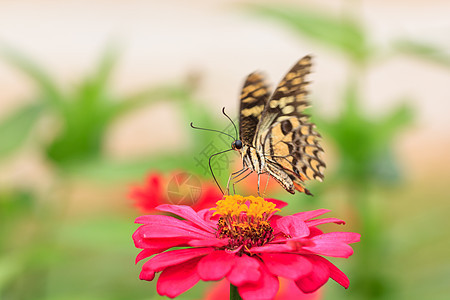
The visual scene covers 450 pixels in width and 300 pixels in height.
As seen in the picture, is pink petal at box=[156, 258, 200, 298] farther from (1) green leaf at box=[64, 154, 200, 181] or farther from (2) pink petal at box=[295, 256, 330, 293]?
(1) green leaf at box=[64, 154, 200, 181]

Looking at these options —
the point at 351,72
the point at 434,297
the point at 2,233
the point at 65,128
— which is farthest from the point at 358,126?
the point at 2,233

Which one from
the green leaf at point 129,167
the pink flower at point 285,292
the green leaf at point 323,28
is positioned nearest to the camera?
the pink flower at point 285,292

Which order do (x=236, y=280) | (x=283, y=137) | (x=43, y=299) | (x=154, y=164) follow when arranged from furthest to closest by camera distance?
(x=43, y=299)
(x=154, y=164)
(x=283, y=137)
(x=236, y=280)

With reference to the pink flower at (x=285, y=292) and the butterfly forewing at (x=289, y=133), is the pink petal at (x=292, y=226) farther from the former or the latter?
the pink flower at (x=285, y=292)

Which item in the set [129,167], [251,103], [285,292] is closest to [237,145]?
[251,103]

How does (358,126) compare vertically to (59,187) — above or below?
above

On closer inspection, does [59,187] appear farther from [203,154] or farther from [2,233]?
[203,154]

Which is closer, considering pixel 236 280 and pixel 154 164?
pixel 236 280

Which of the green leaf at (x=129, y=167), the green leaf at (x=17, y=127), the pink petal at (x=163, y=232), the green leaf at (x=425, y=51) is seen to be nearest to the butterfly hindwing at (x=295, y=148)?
the pink petal at (x=163, y=232)
